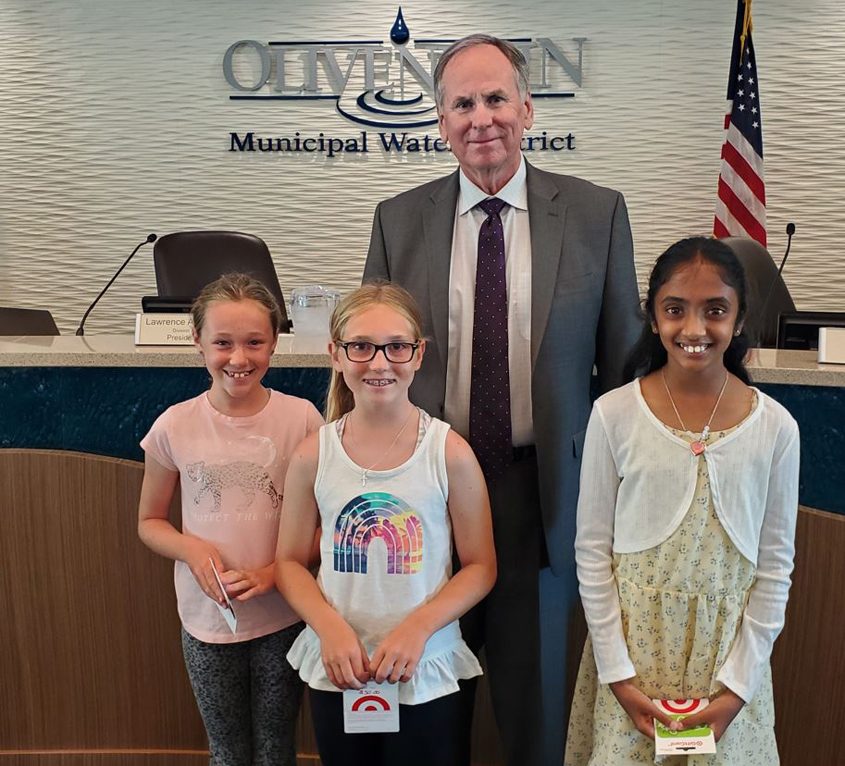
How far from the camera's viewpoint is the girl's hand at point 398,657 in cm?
129

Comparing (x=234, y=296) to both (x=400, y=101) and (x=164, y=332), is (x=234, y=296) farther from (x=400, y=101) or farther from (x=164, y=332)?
(x=400, y=101)

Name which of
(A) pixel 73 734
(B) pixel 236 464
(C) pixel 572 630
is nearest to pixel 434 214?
(B) pixel 236 464

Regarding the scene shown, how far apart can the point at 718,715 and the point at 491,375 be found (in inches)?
27.3

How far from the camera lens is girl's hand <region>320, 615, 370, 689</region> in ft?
4.24

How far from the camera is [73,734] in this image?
2131mm

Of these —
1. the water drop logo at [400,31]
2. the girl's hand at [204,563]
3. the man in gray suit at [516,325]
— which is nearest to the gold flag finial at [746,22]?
the water drop logo at [400,31]

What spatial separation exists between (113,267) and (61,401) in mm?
3599

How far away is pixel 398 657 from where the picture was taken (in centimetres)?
129

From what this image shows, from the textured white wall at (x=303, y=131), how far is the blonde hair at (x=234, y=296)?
3.59m

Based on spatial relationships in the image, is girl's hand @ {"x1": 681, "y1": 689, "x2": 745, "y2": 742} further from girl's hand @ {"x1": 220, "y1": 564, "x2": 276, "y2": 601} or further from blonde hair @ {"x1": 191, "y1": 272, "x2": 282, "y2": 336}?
blonde hair @ {"x1": 191, "y1": 272, "x2": 282, "y2": 336}

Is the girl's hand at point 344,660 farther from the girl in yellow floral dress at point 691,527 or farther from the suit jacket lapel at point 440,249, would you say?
the suit jacket lapel at point 440,249

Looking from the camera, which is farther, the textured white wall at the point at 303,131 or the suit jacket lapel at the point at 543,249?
the textured white wall at the point at 303,131

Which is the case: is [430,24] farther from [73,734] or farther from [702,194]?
[73,734]

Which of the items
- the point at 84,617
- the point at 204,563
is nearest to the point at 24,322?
the point at 84,617
